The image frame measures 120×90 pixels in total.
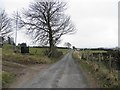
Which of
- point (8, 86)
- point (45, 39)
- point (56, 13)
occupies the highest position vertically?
point (56, 13)

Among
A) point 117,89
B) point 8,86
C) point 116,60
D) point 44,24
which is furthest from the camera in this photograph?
point 44,24

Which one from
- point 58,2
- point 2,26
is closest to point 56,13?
point 58,2

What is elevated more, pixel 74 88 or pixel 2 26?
pixel 2 26

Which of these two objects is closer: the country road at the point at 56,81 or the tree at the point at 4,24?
the country road at the point at 56,81

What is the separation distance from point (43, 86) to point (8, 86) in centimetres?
195

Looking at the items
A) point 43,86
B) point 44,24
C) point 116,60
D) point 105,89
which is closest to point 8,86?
A: point 43,86

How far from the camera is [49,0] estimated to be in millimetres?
52156

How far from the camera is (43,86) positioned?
15.7m

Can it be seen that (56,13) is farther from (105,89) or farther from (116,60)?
(105,89)

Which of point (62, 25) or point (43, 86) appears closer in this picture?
point (43, 86)

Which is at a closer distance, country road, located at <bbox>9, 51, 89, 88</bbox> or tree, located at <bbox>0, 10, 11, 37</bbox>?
country road, located at <bbox>9, 51, 89, 88</bbox>

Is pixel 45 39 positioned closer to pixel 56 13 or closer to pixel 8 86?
pixel 56 13

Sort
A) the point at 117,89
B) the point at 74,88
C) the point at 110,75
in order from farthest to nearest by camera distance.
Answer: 1. the point at 110,75
2. the point at 74,88
3. the point at 117,89

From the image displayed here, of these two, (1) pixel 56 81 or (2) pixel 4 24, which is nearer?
(1) pixel 56 81
